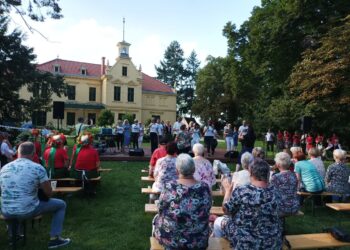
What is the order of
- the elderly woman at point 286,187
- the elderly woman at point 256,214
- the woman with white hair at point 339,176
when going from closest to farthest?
the elderly woman at point 256,214, the elderly woman at point 286,187, the woman with white hair at point 339,176

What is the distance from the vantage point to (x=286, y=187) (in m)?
5.27

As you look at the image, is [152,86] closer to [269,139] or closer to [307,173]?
[269,139]

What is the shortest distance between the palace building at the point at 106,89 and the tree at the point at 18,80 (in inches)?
993

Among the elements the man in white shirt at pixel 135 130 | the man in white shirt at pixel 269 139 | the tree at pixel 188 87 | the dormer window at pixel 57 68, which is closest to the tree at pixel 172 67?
the tree at pixel 188 87

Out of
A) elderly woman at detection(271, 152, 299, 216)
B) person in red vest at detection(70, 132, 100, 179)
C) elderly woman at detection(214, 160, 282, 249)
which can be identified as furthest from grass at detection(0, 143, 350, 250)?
elderly woman at detection(214, 160, 282, 249)

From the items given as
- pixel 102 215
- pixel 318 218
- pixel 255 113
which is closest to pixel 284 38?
pixel 255 113

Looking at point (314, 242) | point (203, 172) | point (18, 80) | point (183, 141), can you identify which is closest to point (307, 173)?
point (203, 172)

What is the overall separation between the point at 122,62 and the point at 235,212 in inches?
1823

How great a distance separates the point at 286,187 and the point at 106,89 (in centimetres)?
4365

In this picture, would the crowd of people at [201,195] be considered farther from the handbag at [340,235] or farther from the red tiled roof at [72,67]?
the red tiled roof at [72,67]

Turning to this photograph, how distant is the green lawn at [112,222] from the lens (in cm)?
534

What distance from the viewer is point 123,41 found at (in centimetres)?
4869

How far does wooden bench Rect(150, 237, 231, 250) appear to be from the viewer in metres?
3.83

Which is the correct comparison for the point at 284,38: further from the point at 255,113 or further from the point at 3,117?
the point at 3,117
